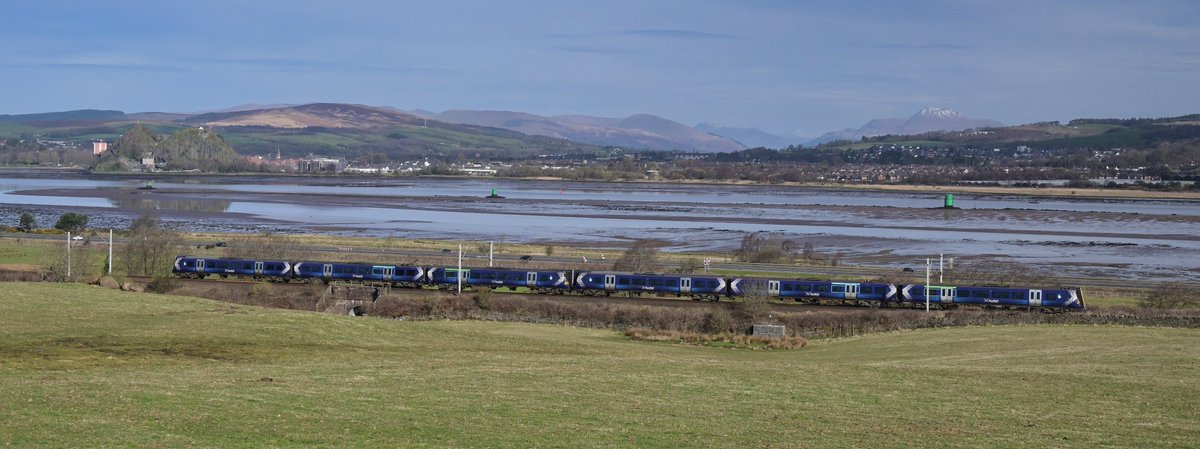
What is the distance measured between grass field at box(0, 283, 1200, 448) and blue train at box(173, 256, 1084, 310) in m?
15.0

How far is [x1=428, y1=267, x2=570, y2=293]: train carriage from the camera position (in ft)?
192

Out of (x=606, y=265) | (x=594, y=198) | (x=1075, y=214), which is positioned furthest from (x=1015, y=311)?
(x=594, y=198)

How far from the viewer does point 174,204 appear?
466 ft

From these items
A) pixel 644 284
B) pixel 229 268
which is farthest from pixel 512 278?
pixel 229 268

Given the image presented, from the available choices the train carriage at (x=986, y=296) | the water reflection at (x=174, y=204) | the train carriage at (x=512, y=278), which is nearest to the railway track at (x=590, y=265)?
the train carriage at (x=512, y=278)

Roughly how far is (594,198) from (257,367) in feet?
477

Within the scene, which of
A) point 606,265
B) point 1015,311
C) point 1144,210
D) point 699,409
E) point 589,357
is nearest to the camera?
point 699,409

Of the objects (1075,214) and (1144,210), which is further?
(1144,210)

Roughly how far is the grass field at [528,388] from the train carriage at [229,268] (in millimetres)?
23178

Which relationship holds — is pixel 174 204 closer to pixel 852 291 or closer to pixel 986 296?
pixel 852 291

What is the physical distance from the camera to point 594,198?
17212 cm

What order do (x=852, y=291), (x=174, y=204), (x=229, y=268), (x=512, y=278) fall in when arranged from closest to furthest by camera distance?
(x=852, y=291), (x=512, y=278), (x=229, y=268), (x=174, y=204)

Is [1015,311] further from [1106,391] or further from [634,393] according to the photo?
[634,393]

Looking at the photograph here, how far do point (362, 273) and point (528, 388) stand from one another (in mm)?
37336
